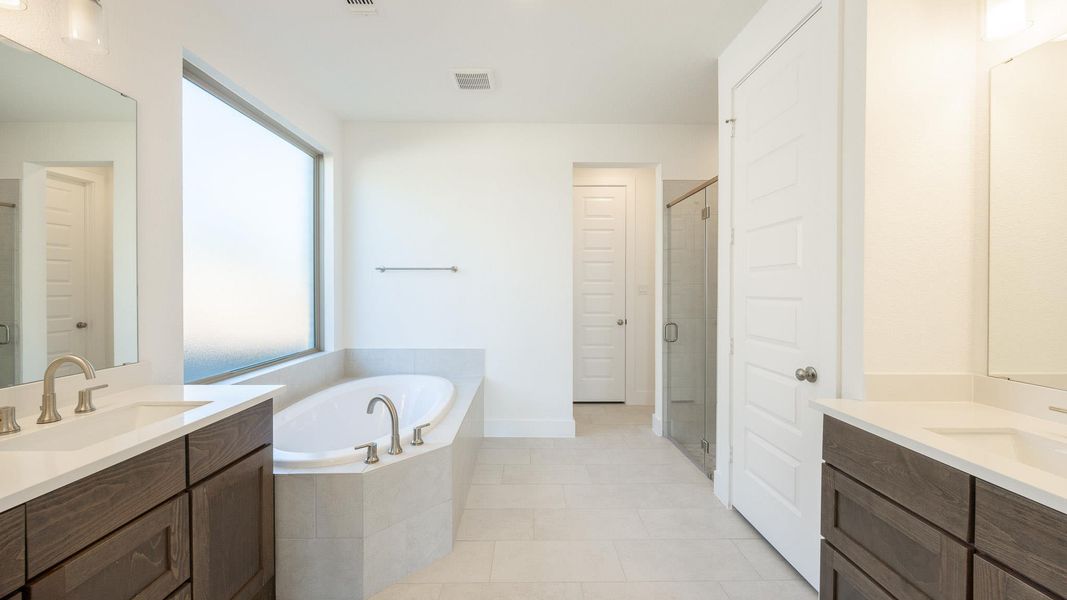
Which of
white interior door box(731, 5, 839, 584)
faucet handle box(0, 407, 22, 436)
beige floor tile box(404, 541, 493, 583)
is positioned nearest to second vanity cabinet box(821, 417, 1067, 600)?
white interior door box(731, 5, 839, 584)

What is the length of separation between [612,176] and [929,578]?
411 centimetres

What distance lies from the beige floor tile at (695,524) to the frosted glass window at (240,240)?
2366 millimetres

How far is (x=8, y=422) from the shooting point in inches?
45.8

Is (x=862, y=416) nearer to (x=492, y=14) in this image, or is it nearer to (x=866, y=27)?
(x=866, y=27)

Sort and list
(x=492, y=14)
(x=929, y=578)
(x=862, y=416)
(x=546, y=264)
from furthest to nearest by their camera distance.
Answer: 1. (x=546, y=264)
2. (x=492, y=14)
3. (x=862, y=416)
4. (x=929, y=578)

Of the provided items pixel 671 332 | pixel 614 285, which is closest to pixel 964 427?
pixel 671 332

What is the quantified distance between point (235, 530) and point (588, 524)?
1533mm

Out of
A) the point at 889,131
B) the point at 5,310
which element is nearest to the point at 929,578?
the point at 889,131

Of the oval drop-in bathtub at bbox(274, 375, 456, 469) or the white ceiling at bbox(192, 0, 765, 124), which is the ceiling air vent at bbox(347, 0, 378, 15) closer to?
the white ceiling at bbox(192, 0, 765, 124)

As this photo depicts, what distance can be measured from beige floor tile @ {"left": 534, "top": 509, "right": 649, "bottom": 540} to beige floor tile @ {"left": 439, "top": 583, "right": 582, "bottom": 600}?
1.16ft

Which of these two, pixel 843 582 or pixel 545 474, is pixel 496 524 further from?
pixel 843 582

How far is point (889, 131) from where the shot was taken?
1.47m

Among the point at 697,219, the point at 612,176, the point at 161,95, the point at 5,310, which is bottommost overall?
the point at 5,310

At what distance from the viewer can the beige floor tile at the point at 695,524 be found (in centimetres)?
219
